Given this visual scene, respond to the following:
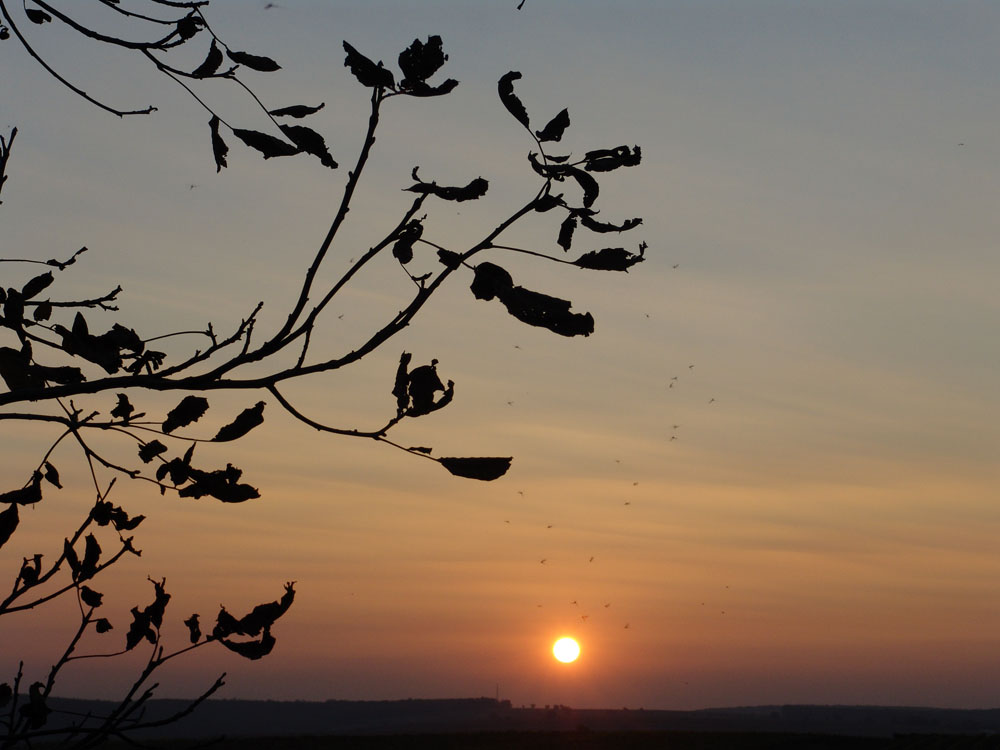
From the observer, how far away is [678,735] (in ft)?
347

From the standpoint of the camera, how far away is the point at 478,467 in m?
4.09

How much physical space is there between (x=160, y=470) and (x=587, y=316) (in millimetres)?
2094

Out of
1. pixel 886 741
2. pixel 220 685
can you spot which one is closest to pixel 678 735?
pixel 886 741

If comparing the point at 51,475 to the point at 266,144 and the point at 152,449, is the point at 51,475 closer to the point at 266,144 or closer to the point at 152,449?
the point at 152,449

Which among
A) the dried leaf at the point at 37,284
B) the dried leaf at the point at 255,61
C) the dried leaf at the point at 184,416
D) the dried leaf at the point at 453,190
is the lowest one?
the dried leaf at the point at 184,416

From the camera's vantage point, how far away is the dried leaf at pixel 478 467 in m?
4.04

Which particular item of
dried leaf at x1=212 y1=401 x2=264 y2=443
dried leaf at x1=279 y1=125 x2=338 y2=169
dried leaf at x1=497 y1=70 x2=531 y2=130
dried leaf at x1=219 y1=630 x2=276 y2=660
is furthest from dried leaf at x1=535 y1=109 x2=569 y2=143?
dried leaf at x1=219 y1=630 x2=276 y2=660

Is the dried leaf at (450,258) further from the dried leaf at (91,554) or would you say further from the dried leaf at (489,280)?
the dried leaf at (91,554)

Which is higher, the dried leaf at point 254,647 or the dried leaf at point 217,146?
the dried leaf at point 217,146

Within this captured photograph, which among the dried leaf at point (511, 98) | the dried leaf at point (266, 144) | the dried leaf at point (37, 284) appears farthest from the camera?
the dried leaf at point (37, 284)

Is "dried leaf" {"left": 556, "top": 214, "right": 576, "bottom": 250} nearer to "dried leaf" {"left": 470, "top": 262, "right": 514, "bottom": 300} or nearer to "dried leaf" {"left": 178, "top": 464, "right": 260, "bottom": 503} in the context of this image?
"dried leaf" {"left": 470, "top": 262, "right": 514, "bottom": 300}

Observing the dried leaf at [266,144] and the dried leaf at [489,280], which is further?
the dried leaf at [266,144]

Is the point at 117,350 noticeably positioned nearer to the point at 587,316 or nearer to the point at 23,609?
the point at 23,609

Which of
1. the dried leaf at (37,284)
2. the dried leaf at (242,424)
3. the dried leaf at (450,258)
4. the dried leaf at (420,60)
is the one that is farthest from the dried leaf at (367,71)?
the dried leaf at (37,284)
